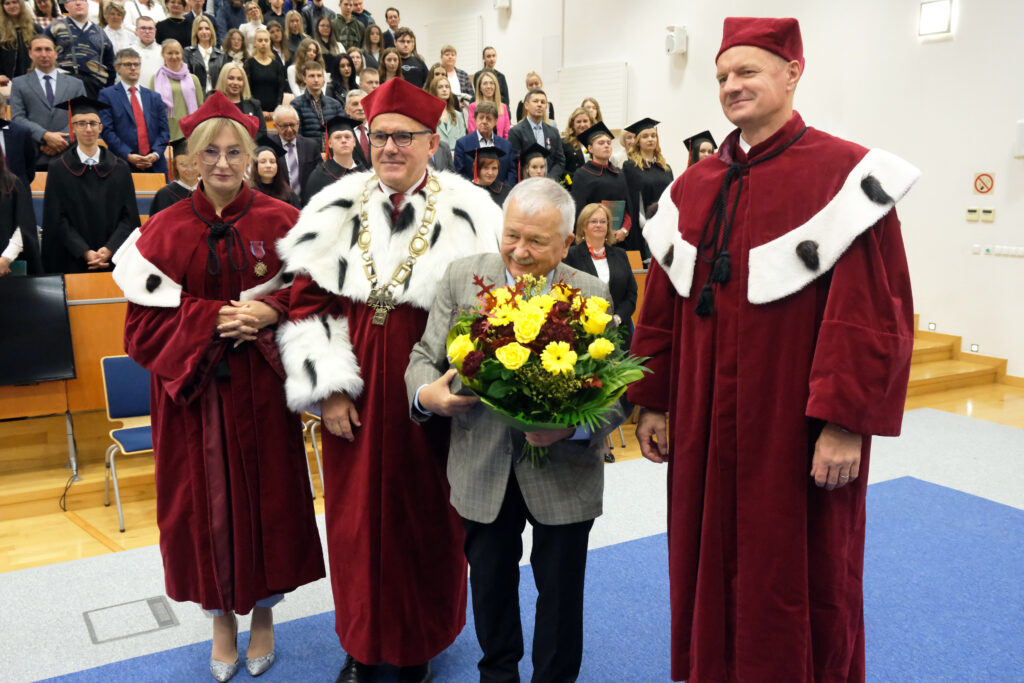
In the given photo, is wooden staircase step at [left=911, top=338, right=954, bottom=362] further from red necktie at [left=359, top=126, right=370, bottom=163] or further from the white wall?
red necktie at [left=359, top=126, right=370, bottom=163]

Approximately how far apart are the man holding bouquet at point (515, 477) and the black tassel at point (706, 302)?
10.7 inches

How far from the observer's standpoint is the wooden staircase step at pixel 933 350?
8.13m

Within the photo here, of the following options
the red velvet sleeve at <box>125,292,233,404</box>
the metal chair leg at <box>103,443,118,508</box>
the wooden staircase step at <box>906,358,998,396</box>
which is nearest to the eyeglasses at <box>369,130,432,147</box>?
the red velvet sleeve at <box>125,292,233,404</box>

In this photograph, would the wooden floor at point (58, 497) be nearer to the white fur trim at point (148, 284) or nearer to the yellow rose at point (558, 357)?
the white fur trim at point (148, 284)

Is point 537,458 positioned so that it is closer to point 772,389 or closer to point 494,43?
point 772,389

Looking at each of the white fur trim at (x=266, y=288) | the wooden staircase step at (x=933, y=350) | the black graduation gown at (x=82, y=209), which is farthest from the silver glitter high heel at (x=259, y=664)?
the wooden staircase step at (x=933, y=350)

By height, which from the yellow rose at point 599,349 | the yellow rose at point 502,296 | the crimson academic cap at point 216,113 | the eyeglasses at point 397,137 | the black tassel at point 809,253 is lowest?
the yellow rose at point 599,349

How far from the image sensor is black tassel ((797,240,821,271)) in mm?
1909

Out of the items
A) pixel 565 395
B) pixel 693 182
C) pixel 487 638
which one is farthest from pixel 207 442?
pixel 693 182

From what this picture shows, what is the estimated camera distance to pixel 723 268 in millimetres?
2021

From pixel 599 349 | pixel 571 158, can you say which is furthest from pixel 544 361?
pixel 571 158

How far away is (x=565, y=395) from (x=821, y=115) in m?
8.92

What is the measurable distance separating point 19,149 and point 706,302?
6351mm

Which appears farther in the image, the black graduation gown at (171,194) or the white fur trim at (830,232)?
the black graduation gown at (171,194)
